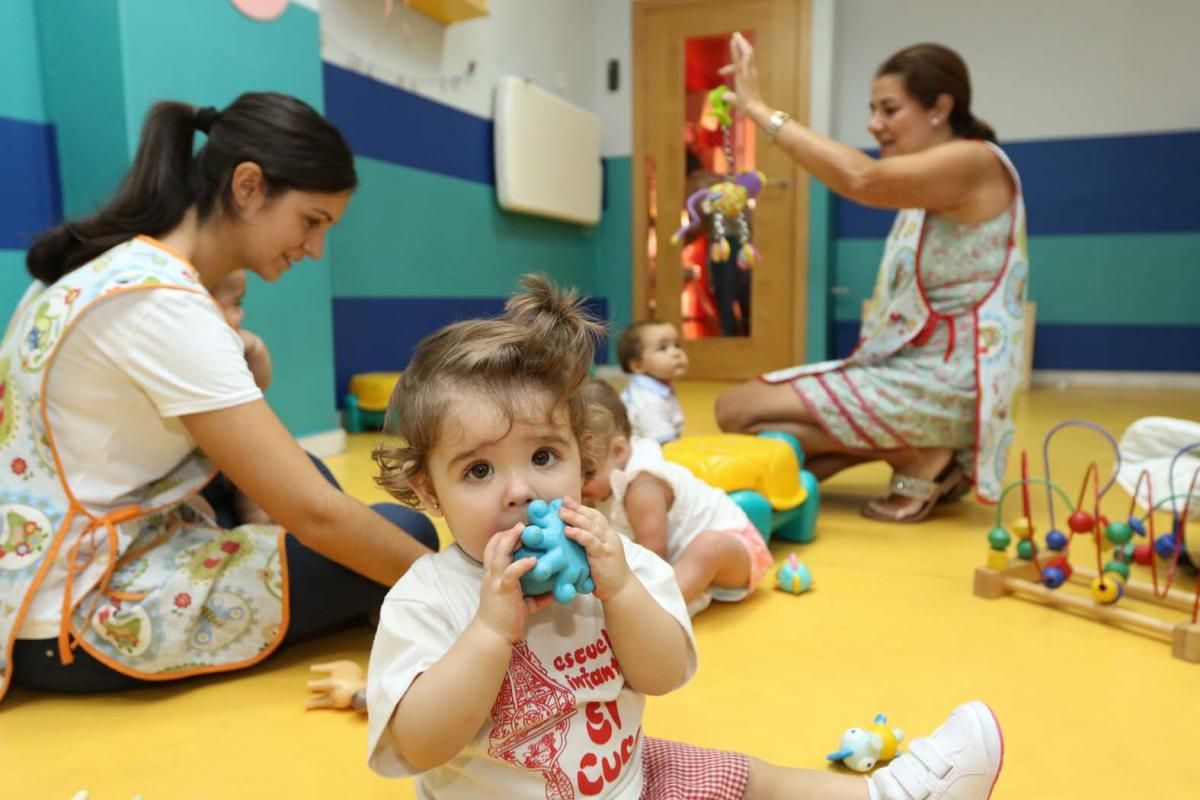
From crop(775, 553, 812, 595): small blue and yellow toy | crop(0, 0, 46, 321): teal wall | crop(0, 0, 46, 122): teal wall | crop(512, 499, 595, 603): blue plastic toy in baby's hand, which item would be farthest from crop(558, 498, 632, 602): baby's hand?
crop(0, 0, 46, 122): teal wall

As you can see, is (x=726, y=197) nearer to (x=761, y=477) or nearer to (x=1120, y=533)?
(x=761, y=477)

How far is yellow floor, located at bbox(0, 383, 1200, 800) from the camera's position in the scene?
3.44ft

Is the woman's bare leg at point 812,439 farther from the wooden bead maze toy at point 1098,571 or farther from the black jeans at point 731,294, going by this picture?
the black jeans at point 731,294

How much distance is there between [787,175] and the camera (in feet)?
17.0

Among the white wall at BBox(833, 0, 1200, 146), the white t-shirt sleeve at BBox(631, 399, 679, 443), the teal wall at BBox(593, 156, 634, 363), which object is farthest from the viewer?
the teal wall at BBox(593, 156, 634, 363)

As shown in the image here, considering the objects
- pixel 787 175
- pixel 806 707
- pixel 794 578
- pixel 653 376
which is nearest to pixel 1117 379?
pixel 787 175

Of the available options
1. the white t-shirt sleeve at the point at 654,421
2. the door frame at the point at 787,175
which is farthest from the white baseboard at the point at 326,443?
the door frame at the point at 787,175

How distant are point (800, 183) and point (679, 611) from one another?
4.69 meters

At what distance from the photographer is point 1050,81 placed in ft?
16.2

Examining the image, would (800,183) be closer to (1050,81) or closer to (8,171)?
(1050,81)

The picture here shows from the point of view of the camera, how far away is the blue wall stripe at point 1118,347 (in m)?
4.91

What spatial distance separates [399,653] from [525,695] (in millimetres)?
112

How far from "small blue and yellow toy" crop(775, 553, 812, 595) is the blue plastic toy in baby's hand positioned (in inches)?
41.6

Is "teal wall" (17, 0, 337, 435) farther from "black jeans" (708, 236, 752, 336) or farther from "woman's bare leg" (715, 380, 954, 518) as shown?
"black jeans" (708, 236, 752, 336)
